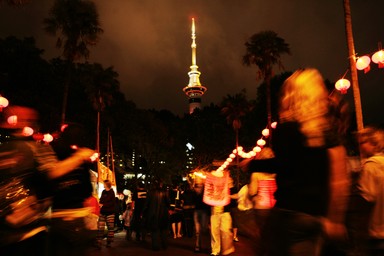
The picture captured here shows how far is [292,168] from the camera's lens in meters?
2.85

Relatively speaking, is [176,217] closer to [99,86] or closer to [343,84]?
[343,84]

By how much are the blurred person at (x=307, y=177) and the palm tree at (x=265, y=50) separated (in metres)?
30.9

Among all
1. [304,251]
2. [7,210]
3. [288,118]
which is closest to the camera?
[304,251]

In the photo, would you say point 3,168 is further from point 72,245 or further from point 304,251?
point 304,251

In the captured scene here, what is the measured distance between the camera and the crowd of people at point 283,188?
273cm

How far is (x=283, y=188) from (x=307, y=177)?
0.20 metres

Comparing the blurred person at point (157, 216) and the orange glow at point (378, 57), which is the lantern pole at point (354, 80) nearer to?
the orange glow at point (378, 57)

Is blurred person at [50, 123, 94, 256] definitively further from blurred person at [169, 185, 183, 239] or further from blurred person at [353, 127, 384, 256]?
blurred person at [169, 185, 183, 239]

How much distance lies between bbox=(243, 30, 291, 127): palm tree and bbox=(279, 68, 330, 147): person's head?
101ft

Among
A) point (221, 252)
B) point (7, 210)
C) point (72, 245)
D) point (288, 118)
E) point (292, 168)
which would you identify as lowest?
point (221, 252)

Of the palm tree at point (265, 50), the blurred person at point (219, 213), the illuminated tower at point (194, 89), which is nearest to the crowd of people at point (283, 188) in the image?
the blurred person at point (219, 213)

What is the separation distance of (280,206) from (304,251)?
35 centimetres

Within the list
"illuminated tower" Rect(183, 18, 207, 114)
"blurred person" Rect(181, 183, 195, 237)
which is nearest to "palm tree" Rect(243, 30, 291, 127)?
"blurred person" Rect(181, 183, 195, 237)

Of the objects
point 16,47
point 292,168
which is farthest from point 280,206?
point 16,47
